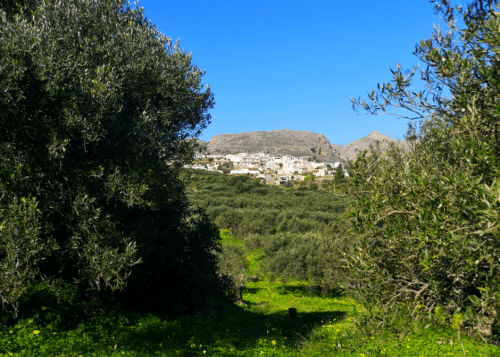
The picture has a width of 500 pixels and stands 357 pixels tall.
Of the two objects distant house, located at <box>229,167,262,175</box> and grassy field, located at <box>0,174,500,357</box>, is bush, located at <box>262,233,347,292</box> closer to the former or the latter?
grassy field, located at <box>0,174,500,357</box>

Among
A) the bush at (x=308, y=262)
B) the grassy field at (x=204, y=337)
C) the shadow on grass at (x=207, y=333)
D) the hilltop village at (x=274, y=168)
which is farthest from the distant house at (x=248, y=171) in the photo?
the shadow on grass at (x=207, y=333)

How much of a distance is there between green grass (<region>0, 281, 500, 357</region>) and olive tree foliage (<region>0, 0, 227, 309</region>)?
1043mm

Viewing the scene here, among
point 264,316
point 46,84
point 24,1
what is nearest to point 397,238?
point 46,84

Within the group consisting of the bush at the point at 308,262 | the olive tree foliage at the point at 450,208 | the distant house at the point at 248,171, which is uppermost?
the distant house at the point at 248,171

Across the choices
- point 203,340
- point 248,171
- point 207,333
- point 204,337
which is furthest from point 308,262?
point 248,171

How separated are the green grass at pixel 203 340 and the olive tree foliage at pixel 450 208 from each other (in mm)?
Result: 868

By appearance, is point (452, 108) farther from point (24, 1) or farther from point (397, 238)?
point (24, 1)

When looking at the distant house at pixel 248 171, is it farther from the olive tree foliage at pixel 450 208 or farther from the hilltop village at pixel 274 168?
the olive tree foliage at pixel 450 208

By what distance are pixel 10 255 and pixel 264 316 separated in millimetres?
13948

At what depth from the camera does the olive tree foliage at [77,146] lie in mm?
7352

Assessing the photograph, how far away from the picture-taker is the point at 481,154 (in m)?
4.20

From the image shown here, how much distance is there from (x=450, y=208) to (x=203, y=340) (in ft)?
28.7

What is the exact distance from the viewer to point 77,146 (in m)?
8.39

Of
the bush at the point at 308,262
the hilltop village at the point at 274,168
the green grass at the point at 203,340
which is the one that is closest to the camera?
the green grass at the point at 203,340
